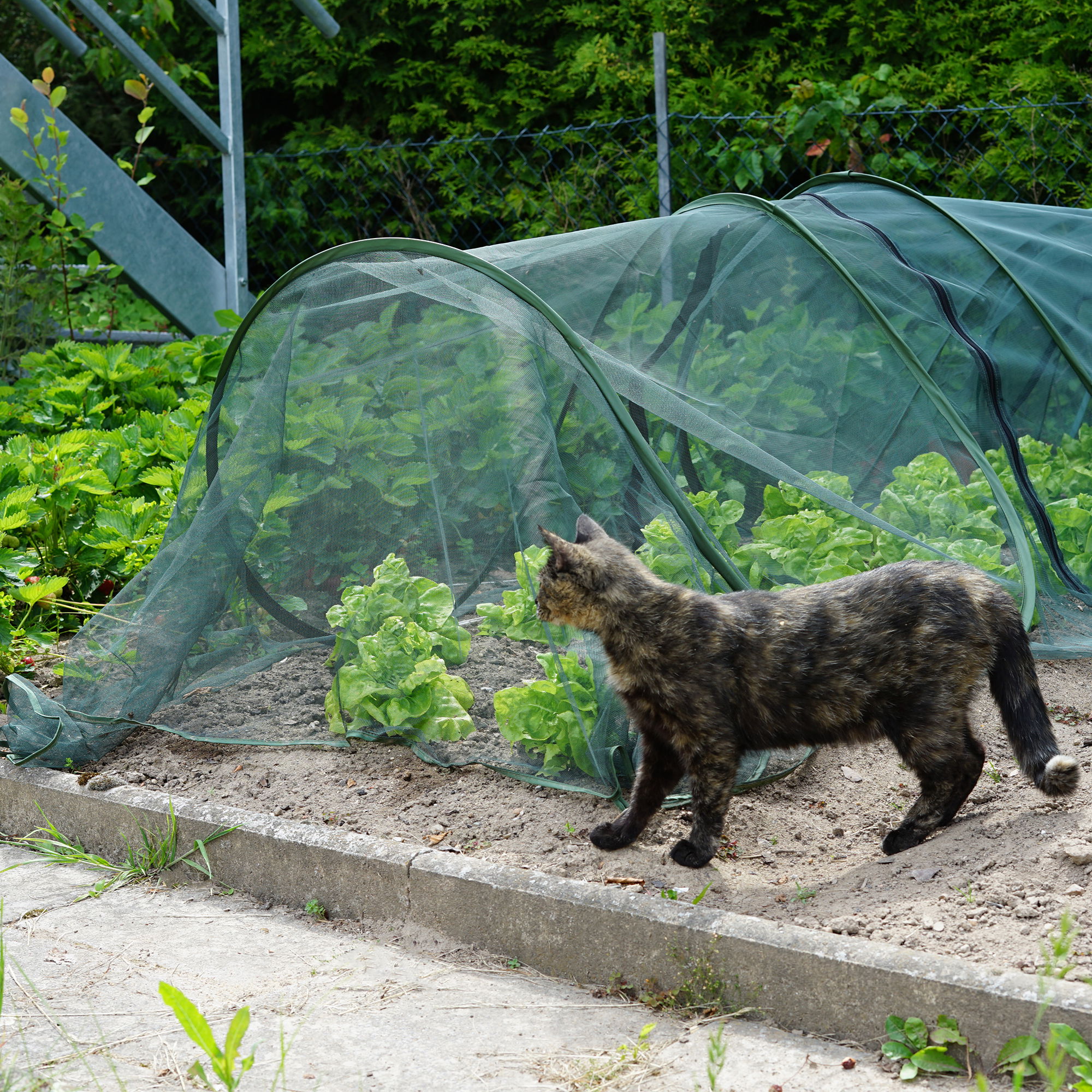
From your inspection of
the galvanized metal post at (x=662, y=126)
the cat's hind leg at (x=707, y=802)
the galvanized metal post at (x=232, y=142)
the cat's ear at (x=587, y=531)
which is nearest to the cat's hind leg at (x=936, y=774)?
the cat's hind leg at (x=707, y=802)

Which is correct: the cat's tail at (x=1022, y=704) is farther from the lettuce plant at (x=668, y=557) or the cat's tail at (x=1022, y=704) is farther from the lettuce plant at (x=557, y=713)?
the lettuce plant at (x=557, y=713)

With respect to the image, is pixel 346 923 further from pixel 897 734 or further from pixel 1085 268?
pixel 1085 268

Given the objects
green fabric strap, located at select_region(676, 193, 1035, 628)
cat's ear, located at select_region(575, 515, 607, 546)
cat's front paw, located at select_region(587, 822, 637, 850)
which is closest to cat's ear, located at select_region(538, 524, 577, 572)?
cat's ear, located at select_region(575, 515, 607, 546)

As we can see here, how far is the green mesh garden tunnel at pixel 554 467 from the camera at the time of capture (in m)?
3.50

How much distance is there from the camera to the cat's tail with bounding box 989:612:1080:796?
296cm

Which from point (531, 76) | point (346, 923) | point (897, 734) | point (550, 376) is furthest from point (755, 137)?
point (346, 923)

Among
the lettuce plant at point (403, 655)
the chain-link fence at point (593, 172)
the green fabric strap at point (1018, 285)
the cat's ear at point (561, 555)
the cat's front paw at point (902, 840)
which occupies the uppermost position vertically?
the chain-link fence at point (593, 172)

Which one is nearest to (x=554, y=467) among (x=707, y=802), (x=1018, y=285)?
(x=707, y=802)

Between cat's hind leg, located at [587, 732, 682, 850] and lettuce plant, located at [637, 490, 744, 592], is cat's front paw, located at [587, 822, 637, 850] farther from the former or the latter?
lettuce plant, located at [637, 490, 744, 592]

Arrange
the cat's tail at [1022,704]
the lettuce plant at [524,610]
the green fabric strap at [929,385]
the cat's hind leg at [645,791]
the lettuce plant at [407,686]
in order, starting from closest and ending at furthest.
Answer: the cat's tail at [1022,704] → the cat's hind leg at [645,791] → the lettuce plant at [524,610] → the lettuce plant at [407,686] → the green fabric strap at [929,385]

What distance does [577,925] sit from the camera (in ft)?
9.16

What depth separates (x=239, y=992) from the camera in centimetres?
270

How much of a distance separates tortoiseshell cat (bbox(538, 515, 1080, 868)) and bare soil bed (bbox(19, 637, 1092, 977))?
133 mm

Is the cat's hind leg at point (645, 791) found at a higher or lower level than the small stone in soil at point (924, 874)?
higher
